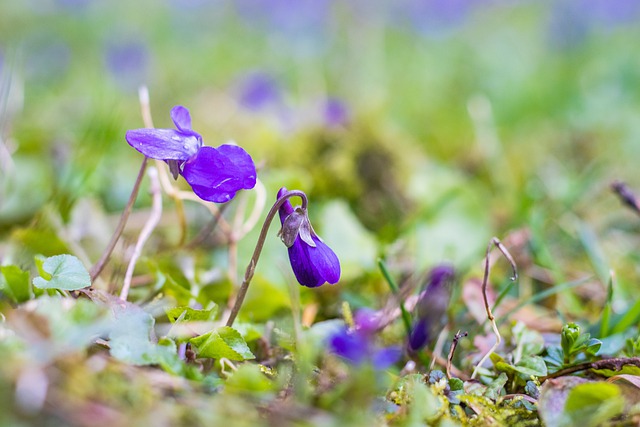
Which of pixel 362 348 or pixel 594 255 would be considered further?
pixel 594 255

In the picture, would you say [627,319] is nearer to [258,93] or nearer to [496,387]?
[496,387]

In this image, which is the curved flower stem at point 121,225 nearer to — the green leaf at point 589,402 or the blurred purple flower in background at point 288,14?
the green leaf at point 589,402

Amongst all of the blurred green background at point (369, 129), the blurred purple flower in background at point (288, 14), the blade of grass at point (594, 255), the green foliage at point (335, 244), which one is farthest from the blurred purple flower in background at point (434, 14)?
the blade of grass at point (594, 255)

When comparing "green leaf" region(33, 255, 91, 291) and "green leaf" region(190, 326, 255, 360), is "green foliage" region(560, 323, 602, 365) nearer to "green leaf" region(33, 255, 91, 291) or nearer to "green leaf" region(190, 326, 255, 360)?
"green leaf" region(190, 326, 255, 360)

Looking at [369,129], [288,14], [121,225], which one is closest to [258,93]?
[369,129]

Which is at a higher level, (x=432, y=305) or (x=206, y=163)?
(x=206, y=163)

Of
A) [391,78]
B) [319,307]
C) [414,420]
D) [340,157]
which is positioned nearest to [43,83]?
[391,78]
